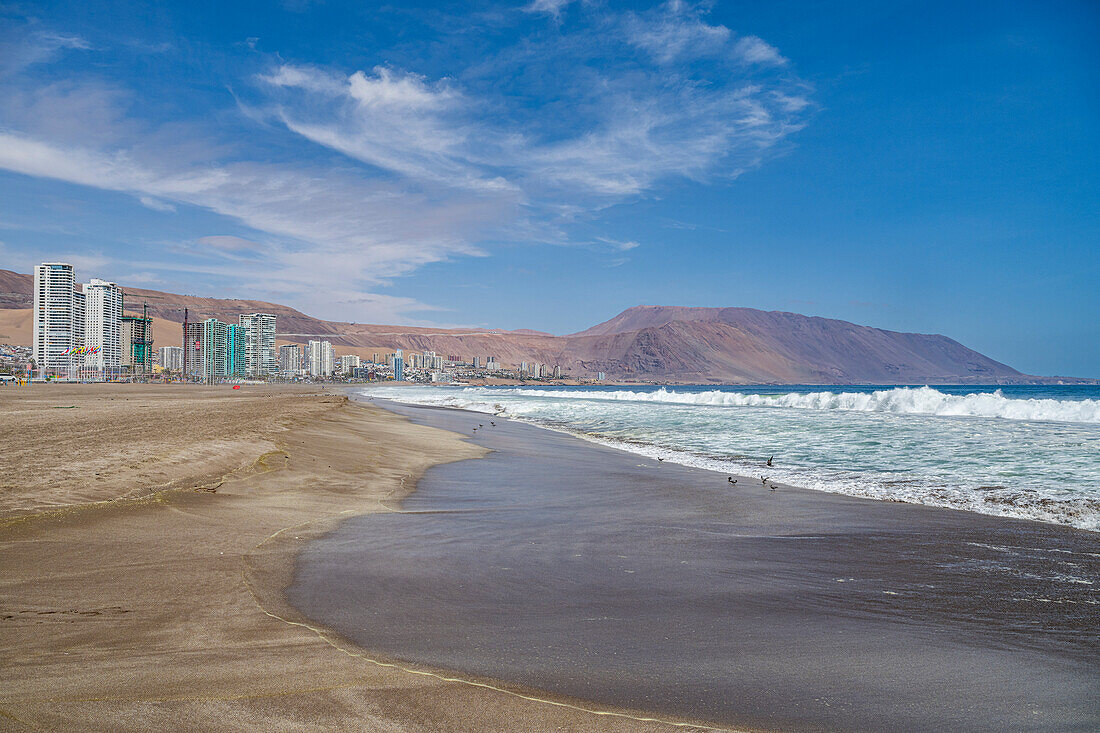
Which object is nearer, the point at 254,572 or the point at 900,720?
the point at 900,720

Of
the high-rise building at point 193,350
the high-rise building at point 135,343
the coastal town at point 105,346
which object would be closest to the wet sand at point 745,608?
the coastal town at point 105,346

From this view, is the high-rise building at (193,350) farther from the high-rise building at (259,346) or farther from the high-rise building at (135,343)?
the high-rise building at (259,346)

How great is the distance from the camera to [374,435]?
57.1ft

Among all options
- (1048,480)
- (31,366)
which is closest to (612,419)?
(1048,480)

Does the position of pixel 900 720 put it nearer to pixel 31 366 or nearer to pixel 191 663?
pixel 191 663

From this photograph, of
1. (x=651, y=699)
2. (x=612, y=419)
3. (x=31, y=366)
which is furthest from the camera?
(x=31, y=366)

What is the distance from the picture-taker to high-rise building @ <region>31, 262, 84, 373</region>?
5394 inches

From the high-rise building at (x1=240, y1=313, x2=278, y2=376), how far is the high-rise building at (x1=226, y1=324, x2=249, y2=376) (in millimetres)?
1864

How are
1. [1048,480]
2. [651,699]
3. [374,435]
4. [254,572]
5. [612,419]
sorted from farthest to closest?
[612,419]
[374,435]
[1048,480]
[254,572]
[651,699]

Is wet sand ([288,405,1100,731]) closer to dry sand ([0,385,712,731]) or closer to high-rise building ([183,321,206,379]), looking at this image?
dry sand ([0,385,712,731])

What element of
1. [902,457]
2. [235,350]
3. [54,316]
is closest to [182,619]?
[902,457]

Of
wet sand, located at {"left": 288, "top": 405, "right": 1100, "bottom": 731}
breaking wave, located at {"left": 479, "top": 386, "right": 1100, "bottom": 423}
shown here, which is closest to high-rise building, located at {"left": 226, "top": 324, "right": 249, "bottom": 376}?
breaking wave, located at {"left": 479, "top": 386, "right": 1100, "bottom": 423}

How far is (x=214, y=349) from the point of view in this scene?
541 ft

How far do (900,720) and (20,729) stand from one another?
3586 millimetres
